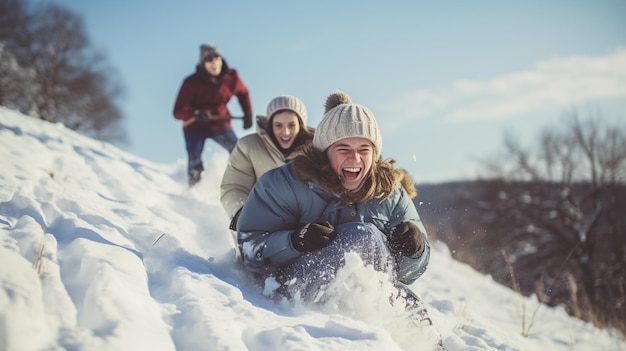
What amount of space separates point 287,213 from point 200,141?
3.37 metres

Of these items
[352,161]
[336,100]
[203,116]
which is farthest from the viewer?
[203,116]

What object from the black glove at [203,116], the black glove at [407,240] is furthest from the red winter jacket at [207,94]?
the black glove at [407,240]

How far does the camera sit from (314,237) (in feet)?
6.59

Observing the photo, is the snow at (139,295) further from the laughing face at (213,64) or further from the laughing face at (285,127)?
the laughing face at (213,64)

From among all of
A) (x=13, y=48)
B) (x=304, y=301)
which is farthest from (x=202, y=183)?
(x=13, y=48)

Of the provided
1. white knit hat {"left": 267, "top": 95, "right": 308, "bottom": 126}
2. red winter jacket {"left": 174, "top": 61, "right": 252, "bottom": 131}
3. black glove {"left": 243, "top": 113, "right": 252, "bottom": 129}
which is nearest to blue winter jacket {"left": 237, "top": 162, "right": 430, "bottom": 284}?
white knit hat {"left": 267, "top": 95, "right": 308, "bottom": 126}

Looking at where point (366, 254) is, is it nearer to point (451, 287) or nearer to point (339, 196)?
point (339, 196)

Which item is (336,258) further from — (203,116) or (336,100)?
(203,116)

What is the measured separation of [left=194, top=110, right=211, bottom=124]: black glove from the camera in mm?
5133

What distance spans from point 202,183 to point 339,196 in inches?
142

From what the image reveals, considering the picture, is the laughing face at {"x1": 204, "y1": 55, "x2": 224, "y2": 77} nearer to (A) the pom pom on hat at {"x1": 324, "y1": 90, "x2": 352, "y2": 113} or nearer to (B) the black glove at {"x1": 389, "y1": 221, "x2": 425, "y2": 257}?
(A) the pom pom on hat at {"x1": 324, "y1": 90, "x2": 352, "y2": 113}

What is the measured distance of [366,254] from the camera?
2.06 metres

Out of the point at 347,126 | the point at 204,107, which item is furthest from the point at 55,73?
the point at 347,126

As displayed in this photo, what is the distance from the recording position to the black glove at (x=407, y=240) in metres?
2.09
